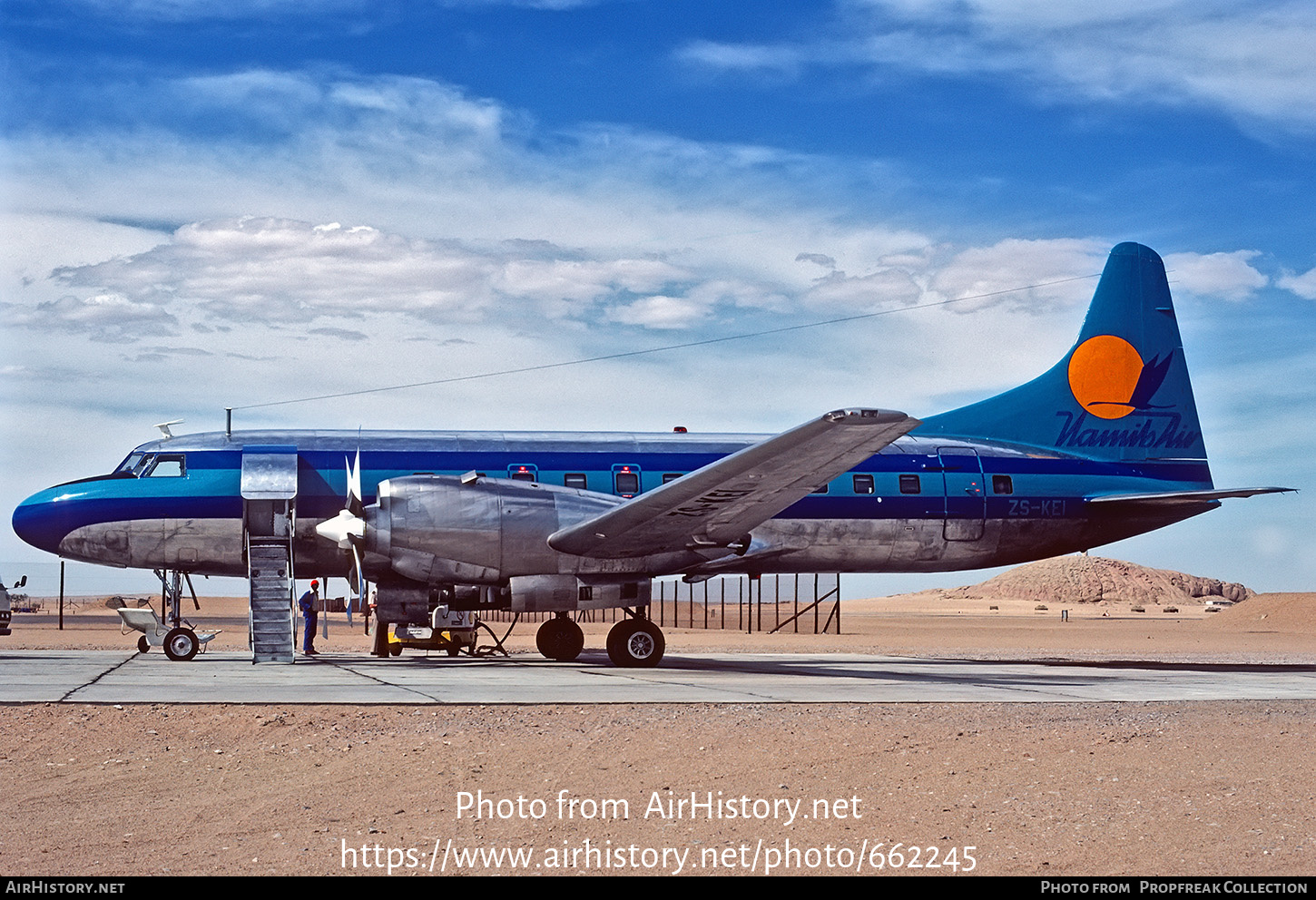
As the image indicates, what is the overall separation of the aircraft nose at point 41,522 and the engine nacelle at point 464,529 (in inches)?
263

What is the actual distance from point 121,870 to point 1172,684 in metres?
17.1

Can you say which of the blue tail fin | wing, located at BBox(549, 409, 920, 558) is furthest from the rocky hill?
wing, located at BBox(549, 409, 920, 558)

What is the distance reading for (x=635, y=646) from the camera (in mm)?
23125

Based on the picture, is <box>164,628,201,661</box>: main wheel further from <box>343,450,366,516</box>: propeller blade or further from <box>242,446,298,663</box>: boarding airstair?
<box>343,450,366,516</box>: propeller blade

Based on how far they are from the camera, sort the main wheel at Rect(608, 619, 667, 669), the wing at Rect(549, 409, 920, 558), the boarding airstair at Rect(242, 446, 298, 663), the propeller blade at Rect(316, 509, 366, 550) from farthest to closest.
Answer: the main wheel at Rect(608, 619, 667, 669)
the boarding airstair at Rect(242, 446, 298, 663)
the propeller blade at Rect(316, 509, 366, 550)
the wing at Rect(549, 409, 920, 558)

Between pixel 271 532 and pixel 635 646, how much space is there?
7.28 meters

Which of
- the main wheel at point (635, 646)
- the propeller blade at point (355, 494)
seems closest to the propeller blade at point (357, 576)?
the propeller blade at point (355, 494)

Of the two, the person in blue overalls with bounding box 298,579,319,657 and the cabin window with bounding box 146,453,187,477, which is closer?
the cabin window with bounding box 146,453,187,477

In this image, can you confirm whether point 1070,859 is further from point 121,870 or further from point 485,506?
point 485,506

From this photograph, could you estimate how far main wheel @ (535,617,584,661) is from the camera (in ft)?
83.5

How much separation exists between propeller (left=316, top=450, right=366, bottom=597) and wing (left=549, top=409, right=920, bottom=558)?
3326 mm

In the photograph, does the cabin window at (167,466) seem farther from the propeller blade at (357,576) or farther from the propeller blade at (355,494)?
the propeller blade at (357,576)

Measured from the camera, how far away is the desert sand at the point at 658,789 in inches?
351
